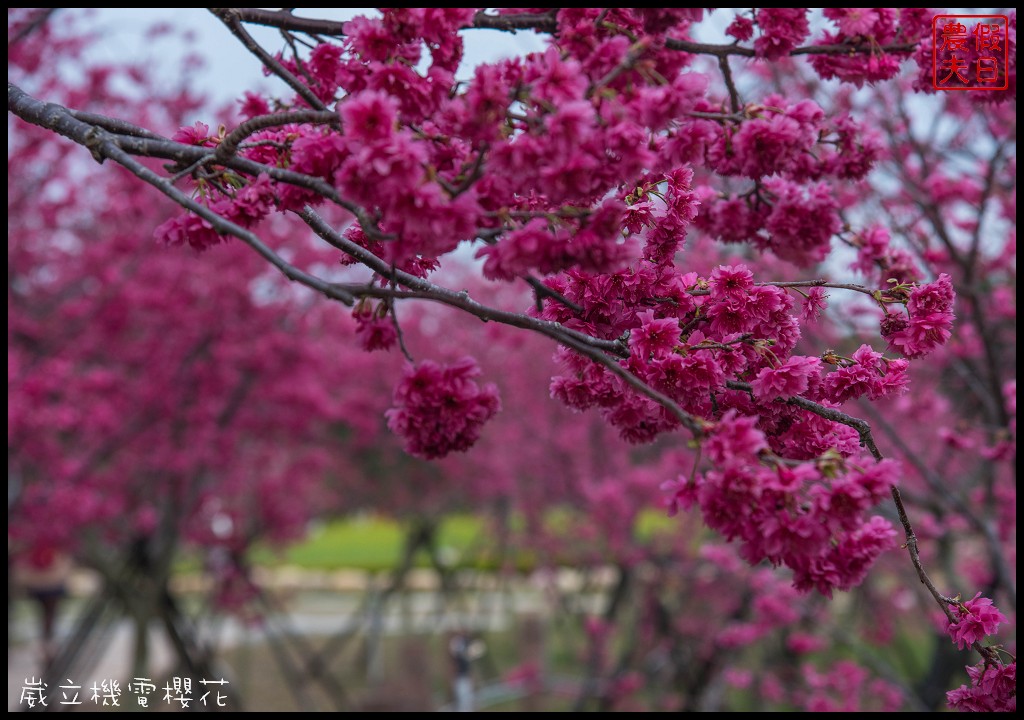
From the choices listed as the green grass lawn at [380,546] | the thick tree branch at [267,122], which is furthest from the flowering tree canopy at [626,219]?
the green grass lawn at [380,546]

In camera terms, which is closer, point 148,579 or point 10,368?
point 10,368

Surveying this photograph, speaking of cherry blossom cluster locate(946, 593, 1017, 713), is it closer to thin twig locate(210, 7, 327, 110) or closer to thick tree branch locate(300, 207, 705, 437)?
thick tree branch locate(300, 207, 705, 437)

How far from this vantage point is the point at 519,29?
2.20m

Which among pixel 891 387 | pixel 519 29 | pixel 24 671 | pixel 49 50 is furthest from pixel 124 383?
pixel 24 671

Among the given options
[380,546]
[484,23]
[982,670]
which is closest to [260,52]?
[484,23]

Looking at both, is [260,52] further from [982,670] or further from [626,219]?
[982,670]

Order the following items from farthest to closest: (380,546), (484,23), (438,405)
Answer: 1. (380,546)
2. (484,23)
3. (438,405)

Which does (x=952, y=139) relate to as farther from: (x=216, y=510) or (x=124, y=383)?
(x=216, y=510)

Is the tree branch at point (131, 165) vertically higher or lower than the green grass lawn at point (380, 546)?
lower

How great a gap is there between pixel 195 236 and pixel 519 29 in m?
1.04

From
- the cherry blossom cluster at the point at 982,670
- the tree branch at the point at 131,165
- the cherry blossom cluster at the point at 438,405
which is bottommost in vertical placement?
the cherry blossom cluster at the point at 982,670

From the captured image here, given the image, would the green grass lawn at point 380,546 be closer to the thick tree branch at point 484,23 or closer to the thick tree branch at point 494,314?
the thick tree branch at point 484,23

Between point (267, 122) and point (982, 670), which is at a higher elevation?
point (267, 122)

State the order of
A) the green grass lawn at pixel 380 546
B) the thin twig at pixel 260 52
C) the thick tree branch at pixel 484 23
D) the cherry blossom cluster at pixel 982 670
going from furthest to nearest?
the green grass lawn at pixel 380 546, the thick tree branch at pixel 484 23, the thin twig at pixel 260 52, the cherry blossom cluster at pixel 982 670
